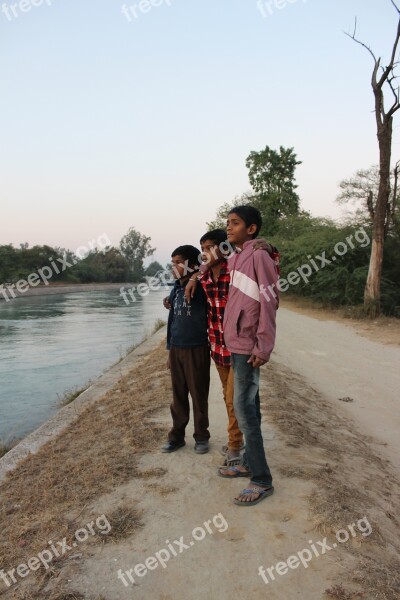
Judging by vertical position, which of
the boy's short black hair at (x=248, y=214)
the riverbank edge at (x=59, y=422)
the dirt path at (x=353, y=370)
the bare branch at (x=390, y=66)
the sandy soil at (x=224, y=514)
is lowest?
the dirt path at (x=353, y=370)

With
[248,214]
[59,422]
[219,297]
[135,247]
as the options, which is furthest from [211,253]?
[135,247]

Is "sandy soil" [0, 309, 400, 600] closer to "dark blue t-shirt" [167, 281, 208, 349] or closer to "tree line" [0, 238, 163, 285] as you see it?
"dark blue t-shirt" [167, 281, 208, 349]

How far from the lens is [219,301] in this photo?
3.58m

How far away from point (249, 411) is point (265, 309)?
2.28 feet

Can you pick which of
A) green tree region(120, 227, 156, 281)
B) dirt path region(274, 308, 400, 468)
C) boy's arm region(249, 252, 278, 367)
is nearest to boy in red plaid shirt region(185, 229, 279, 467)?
boy's arm region(249, 252, 278, 367)

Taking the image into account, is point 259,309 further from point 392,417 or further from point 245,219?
point 392,417

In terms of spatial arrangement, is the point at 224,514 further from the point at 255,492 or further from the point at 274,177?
the point at 274,177

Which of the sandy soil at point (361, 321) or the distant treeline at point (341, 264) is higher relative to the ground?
the distant treeline at point (341, 264)

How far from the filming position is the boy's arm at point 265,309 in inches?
114

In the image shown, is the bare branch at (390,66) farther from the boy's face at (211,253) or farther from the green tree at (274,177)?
the green tree at (274,177)

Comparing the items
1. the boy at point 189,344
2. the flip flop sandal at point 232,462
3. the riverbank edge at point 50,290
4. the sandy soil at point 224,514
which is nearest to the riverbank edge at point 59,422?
the sandy soil at point 224,514

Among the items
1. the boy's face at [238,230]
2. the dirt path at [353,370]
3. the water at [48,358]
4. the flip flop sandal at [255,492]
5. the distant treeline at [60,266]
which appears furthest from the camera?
the distant treeline at [60,266]

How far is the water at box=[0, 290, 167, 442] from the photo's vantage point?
7932 mm

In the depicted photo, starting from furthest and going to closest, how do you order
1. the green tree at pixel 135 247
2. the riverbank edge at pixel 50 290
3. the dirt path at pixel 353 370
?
the green tree at pixel 135 247, the riverbank edge at pixel 50 290, the dirt path at pixel 353 370
